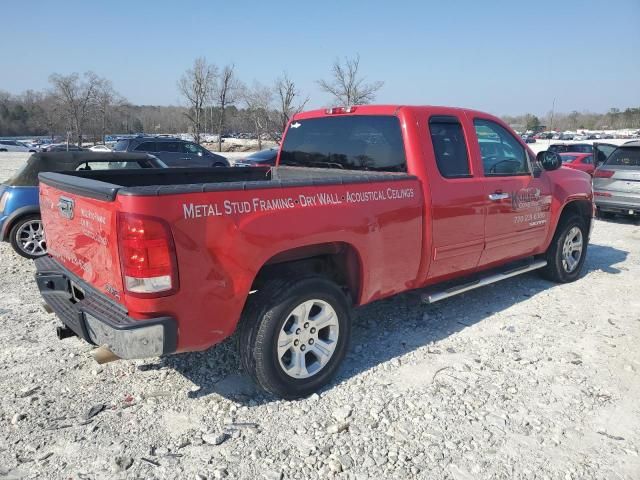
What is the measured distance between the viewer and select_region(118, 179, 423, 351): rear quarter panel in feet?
8.54

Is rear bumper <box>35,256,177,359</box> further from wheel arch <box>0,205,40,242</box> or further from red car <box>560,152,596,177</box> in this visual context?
red car <box>560,152,596,177</box>

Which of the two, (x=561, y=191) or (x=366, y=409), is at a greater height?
(x=561, y=191)

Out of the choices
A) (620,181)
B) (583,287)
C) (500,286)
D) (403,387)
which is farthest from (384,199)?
(620,181)

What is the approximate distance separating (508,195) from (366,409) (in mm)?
2614

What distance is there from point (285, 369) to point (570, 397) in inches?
78.8

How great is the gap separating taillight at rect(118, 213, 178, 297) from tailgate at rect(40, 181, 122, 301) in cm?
Answer: 9

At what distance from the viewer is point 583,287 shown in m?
5.79

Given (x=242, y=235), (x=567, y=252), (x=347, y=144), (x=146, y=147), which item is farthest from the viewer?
(x=146, y=147)

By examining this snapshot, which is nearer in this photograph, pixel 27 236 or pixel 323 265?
pixel 323 265

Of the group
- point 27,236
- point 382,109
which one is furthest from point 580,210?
point 27,236

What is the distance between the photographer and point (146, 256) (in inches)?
98.7

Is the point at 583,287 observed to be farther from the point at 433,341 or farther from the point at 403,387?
the point at 403,387

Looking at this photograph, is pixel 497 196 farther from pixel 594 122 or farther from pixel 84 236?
pixel 594 122

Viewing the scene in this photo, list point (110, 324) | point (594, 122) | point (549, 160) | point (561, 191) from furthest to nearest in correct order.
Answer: point (594, 122) → point (561, 191) → point (549, 160) → point (110, 324)
